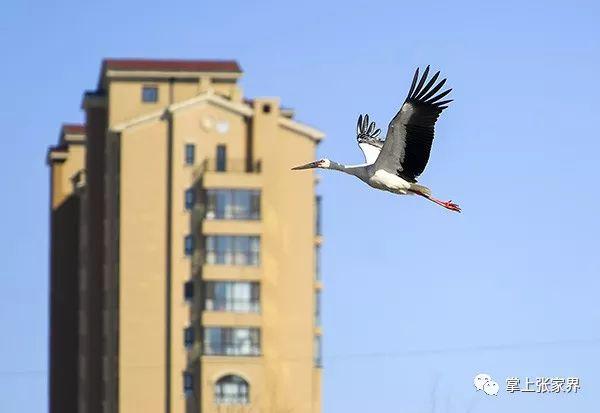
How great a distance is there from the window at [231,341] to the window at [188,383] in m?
2.00

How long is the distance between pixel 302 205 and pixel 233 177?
4.06 meters

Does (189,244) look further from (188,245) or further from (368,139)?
(368,139)

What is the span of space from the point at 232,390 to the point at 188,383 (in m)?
3.41

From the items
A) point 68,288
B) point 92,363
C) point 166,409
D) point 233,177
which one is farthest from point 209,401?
point 68,288

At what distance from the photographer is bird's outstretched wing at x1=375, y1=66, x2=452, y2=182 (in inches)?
1695

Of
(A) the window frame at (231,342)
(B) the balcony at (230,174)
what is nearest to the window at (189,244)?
(B) the balcony at (230,174)

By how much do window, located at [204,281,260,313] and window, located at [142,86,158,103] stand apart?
429 inches

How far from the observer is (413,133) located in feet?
143

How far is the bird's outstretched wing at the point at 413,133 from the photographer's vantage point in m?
43.1

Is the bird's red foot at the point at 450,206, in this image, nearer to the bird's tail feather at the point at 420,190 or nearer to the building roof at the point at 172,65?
the bird's tail feather at the point at 420,190

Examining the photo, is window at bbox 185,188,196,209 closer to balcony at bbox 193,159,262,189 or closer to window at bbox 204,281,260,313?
balcony at bbox 193,159,262,189

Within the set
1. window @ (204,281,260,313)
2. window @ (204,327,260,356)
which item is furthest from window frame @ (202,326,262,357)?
window @ (204,281,260,313)

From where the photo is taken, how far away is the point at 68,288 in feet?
465

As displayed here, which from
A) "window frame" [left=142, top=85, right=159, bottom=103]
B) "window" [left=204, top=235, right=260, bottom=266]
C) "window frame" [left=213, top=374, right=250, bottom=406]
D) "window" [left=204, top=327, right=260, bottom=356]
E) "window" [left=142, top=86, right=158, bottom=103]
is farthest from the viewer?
"window" [left=142, top=86, right=158, bottom=103]
